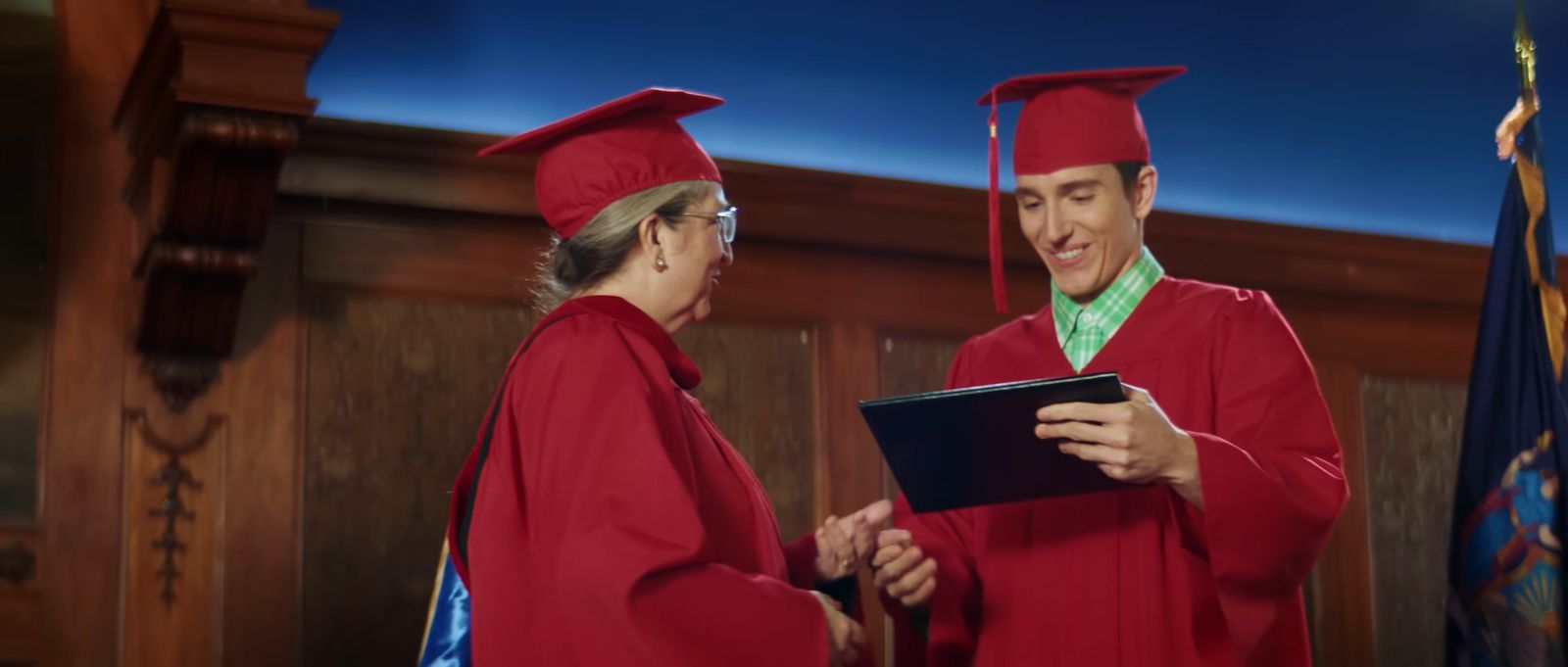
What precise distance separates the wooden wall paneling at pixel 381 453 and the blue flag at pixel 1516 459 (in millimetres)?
2137

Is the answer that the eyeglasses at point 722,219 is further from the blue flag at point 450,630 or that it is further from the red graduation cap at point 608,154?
the blue flag at point 450,630

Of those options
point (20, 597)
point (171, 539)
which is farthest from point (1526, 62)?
point (20, 597)

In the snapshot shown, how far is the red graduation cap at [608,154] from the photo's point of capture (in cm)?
276

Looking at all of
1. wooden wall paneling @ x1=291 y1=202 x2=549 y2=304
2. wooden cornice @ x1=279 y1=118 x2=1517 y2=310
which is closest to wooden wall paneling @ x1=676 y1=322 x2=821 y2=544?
wooden cornice @ x1=279 y1=118 x2=1517 y2=310

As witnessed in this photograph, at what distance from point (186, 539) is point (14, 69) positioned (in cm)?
104

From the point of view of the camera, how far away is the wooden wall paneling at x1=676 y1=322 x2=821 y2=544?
14.0 feet

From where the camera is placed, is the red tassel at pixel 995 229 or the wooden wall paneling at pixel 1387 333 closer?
the red tassel at pixel 995 229

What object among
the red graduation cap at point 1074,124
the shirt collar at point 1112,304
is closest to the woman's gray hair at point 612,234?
the red graduation cap at point 1074,124

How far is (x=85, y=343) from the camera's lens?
12.1 feet

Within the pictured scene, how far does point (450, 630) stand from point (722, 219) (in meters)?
0.82

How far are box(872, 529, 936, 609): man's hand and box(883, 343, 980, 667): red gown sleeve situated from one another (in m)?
0.07

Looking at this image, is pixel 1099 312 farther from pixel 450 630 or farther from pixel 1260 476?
pixel 450 630

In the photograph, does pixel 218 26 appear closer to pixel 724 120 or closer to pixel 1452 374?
pixel 724 120

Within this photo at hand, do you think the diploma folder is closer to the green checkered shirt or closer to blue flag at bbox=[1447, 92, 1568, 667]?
the green checkered shirt
